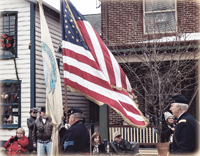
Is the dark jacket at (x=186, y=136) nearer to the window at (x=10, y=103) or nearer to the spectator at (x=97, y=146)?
the spectator at (x=97, y=146)

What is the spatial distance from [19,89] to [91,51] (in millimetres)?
6491

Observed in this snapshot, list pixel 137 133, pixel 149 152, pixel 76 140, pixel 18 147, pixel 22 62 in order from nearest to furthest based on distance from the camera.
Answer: pixel 76 140 → pixel 18 147 → pixel 149 152 → pixel 137 133 → pixel 22 62

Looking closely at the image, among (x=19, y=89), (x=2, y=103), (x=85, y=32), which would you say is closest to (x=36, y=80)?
(x=19, y=89)

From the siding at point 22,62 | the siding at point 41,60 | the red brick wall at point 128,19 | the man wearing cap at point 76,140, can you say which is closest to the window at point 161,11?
the red brick wall at point 128,19

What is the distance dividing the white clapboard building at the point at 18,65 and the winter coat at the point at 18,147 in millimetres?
2551

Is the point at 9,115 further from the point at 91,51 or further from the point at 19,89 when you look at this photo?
the point at 91,51

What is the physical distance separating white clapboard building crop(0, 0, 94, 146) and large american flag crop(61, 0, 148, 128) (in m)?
5.98

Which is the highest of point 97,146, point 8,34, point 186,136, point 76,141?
point 8,34

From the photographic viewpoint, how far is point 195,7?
41.7 ft

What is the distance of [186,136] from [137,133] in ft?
21.9

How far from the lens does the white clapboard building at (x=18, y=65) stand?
1173 cm

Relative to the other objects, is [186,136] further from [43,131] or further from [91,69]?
[43,131]

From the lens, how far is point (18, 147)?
9.01m

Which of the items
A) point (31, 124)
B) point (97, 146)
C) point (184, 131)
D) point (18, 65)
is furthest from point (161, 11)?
point (184, 131)
